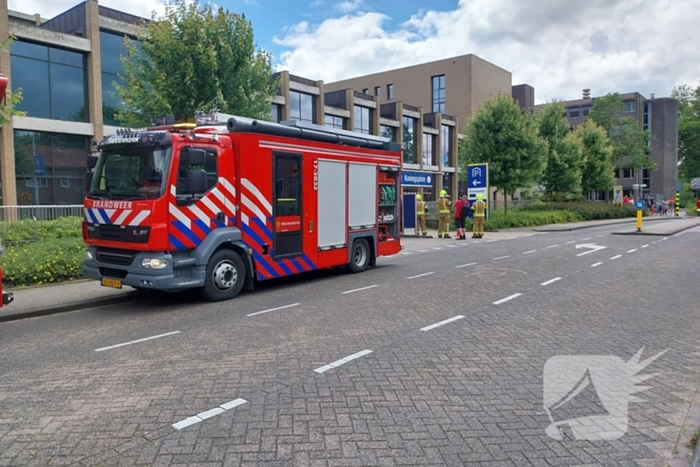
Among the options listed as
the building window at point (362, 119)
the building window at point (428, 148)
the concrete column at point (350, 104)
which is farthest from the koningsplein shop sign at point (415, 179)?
the building window at point (428, 148)

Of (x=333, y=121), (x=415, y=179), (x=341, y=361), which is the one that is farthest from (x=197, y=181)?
(x=333, y=121)

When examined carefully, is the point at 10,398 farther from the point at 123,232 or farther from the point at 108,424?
the point at 123,232

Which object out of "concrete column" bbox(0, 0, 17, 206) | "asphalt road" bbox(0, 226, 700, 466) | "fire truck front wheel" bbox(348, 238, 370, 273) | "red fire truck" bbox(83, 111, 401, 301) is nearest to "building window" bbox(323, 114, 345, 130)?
"concrete column" bbox(0, 0, 17, 206)

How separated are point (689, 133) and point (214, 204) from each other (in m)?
84.1

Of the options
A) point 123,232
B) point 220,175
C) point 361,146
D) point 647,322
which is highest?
point 361,146

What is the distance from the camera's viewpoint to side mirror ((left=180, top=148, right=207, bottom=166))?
27.8 feet

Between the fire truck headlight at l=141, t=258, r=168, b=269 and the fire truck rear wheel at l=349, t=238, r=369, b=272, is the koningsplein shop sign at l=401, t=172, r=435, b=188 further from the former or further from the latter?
the fire truck headlight at l=141, t=258, r=168, b=269

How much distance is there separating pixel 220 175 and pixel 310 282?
3.31m

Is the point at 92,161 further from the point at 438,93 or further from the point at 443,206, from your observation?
the point at 438,93

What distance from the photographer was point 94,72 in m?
26.8

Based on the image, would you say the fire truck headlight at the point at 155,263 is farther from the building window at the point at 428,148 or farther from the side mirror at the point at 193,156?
the building window at the point at 428,148

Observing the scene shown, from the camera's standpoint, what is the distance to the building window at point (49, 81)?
2450 cm

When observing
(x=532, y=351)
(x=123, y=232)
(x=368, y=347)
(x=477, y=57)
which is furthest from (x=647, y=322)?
(x=477, y=57)

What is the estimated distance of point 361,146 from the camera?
12453 millimetres
